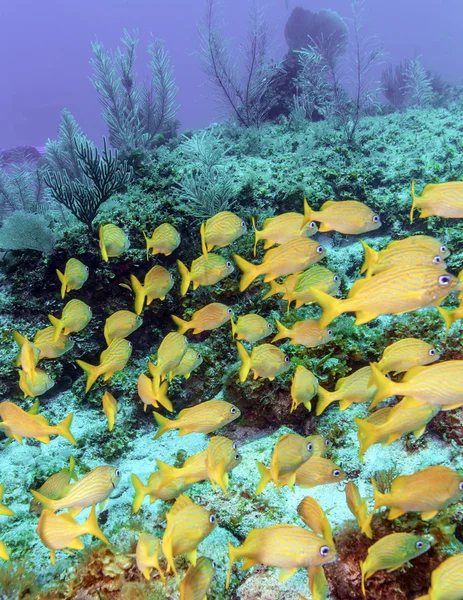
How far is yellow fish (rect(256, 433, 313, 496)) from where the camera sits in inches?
94.9

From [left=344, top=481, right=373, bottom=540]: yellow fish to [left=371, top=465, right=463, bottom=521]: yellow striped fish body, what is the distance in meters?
0.13

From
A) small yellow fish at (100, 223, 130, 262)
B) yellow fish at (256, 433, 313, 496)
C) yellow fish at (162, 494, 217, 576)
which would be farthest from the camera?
small yellow fish at (100, 223, 130, 262)

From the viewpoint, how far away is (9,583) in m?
2.72

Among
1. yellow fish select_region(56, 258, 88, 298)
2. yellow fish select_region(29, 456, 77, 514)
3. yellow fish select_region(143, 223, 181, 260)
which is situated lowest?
yellow fish select_region(29, 456, 77, 514)

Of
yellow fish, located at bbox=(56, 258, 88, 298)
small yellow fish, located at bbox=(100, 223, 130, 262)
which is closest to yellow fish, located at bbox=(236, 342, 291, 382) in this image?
small yellow fish, located at bbox=(100, 223, 130, 262)

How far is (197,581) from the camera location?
2207 millimetres

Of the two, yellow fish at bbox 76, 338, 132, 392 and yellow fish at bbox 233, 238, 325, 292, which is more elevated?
yellow fish at bbox 233, 238, 325, 292

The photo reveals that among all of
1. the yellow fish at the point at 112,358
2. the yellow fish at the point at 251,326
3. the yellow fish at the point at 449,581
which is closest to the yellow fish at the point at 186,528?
the yellow fish at the point at 449,581

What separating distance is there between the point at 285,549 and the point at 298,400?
1.23 m

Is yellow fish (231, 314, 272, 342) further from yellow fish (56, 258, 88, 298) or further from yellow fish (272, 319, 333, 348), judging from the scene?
yellow fish (56, 258, 88, 298)

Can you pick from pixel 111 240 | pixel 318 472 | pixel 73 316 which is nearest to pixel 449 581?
pixel 318 472

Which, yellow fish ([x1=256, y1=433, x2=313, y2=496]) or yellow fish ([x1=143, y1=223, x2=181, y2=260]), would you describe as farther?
yellow fish ([x1=143, y1=223, x2=181, y2=260])

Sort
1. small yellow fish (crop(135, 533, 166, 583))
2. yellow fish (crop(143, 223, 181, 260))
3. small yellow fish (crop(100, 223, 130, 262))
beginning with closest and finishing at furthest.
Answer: small yellow fish (crop(135, 533, 166, 583)) < small yellow fish (crop(100, 223, 130, 262)) < yellow fish (crop(143, 223, 181, 260))

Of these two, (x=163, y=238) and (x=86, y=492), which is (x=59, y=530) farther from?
(x=163, y=238)
